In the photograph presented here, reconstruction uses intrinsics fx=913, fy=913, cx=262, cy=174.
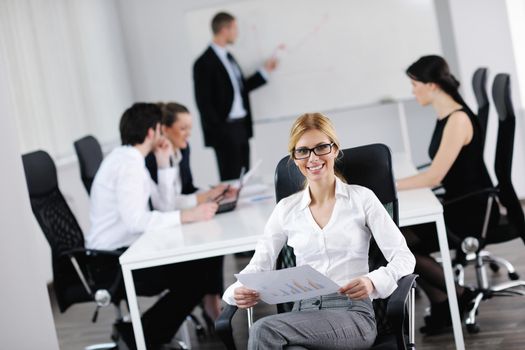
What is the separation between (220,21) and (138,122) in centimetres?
294

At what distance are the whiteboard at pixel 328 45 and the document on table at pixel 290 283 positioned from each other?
4698 mm

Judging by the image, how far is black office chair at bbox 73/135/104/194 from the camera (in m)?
4.71

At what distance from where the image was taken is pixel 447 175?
4078mm

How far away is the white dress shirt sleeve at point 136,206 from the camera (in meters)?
3.95

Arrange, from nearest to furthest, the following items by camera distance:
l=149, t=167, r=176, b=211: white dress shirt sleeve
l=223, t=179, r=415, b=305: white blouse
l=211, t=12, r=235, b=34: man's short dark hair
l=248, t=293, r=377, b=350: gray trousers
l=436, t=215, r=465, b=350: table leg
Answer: l=248, t=293, r=377, b=350: gray trousers → l=223, t=179, r=415, b=305: white blouse → l=436, t=215, r=465, b=350: table leg → l=149, t=167, r=176, b=211: white dress shirt sleeve → l=211, t=12, r=235, b=34: man's short dark hair

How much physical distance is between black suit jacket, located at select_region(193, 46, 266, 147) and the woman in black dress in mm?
2834

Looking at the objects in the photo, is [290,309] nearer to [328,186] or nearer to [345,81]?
[328,186]

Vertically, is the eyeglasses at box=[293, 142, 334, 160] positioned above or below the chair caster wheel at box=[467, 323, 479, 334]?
above

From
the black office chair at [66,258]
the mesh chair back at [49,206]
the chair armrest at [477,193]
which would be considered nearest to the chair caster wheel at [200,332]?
the black office chair at [66,258]

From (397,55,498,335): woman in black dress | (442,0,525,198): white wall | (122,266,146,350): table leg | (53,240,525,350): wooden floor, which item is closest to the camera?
(122,266,146,350): table leg

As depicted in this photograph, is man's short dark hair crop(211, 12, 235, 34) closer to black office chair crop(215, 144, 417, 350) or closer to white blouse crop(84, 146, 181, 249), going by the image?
white blouse crop(84, 146, 181, 249)

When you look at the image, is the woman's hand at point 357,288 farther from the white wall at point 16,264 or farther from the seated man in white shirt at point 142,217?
the seated man in white shirt at point 142,217

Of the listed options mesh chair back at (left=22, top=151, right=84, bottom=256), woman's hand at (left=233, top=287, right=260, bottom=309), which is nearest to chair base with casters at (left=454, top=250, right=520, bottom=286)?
mesh chair back at (left=22, top=151, right=84, bottom=256)

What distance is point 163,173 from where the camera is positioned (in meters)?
4.41
